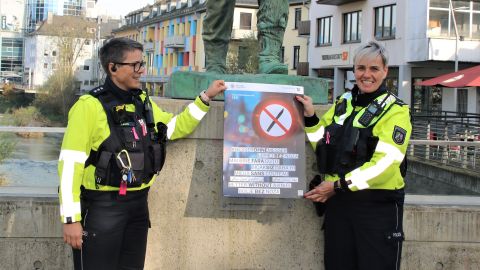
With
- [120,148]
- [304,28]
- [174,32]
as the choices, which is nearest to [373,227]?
[120,148]

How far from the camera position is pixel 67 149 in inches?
136

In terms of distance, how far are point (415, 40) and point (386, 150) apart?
29.1 meters

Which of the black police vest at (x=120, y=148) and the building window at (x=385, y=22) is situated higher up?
the building window at (x=385, y=22)

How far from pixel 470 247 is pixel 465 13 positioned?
28.3m

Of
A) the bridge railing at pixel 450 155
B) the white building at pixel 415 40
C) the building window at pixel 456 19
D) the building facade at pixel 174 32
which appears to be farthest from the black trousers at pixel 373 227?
the building facade at pixel 174 32

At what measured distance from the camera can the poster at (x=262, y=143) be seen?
4.32 meters

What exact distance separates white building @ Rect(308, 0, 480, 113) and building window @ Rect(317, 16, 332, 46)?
908mm

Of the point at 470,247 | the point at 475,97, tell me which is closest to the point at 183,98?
the point at 470,247

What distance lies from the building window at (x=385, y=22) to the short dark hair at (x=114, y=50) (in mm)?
30896

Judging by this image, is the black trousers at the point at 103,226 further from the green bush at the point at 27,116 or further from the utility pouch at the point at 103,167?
the green bush at the point at 27,116

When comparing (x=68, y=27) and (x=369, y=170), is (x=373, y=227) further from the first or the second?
(x=68, y=27)

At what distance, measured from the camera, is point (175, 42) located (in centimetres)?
6206

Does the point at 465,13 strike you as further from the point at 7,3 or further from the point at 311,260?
the point at 7,3

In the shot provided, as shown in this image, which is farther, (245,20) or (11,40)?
(11,40)
